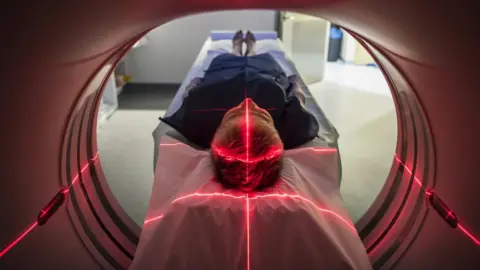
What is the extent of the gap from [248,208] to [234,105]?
0.78 m

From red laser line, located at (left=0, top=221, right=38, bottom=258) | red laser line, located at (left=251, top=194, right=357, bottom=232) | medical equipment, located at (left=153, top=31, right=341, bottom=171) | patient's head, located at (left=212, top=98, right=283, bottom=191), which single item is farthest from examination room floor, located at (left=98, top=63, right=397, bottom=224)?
red laser line, located at (left=0, top=221, right=38, bottom=258)

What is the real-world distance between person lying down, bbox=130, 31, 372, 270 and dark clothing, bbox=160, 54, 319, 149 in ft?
0.11

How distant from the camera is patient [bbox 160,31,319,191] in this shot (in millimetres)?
1369

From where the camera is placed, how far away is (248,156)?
1.34 meters

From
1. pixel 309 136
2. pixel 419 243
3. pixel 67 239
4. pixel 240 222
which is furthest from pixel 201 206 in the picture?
pixel 309 136

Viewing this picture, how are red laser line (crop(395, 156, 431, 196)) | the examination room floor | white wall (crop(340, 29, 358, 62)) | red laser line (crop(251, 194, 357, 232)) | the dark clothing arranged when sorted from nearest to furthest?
red laser line (crop(395, 156, 431, 196)) → red laser line (crop(251, 194, 357, 232)) → the dark clothing → the examination room floor → white wall (crop(340, 29, 358, 62))

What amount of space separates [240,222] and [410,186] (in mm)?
545

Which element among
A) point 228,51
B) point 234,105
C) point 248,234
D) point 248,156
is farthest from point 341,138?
point 248,234

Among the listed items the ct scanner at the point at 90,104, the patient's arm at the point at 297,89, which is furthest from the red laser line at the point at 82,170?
the patient's arm at the point at 297,89

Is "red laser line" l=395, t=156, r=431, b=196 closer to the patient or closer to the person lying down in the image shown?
the person lying down

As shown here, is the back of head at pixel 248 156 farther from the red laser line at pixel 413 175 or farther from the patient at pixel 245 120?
the red laser line at pixel 413 175

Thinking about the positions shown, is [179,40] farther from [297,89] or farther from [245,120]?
[245,120]

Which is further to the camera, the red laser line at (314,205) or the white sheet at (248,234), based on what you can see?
the red laser line at (314,205)

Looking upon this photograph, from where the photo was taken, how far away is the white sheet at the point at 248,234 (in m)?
1.20
